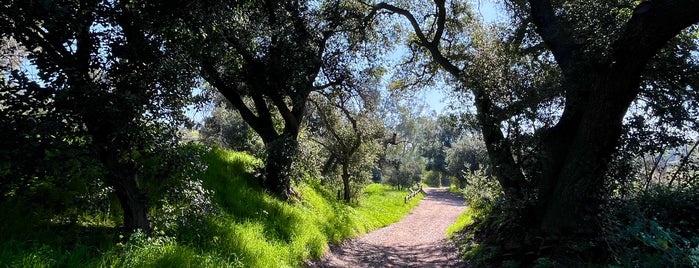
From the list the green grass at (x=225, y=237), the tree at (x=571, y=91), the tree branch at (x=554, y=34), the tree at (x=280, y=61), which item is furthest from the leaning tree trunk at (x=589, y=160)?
the tree at (x=280, y=61)

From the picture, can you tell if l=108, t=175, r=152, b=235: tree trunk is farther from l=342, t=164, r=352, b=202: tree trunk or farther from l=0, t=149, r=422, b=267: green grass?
l=342, t=164, r=352, b=202: tree trunk

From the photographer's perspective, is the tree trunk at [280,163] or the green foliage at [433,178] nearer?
the tree trunk at [280,163]

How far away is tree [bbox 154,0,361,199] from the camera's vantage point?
9.08 metres

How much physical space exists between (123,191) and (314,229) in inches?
255

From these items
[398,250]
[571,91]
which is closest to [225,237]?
[571,91]

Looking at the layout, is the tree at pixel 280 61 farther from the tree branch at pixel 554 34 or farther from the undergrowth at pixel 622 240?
the undergrowth at pixel 622 240

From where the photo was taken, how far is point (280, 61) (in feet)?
35.4

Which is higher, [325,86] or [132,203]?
[325,86]

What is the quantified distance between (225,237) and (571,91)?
24.1 ft

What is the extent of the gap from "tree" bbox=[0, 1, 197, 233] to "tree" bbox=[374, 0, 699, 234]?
6.93m

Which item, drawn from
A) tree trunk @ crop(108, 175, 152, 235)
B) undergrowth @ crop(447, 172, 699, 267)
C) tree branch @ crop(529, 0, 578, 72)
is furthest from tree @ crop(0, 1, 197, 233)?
tree branch @ crop(529, 0, 578, 72)

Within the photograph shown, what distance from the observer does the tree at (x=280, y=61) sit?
29.8 ft

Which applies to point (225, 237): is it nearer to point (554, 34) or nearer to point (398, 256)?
point (398, 256)

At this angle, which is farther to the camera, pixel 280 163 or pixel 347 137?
pixel 347 137
